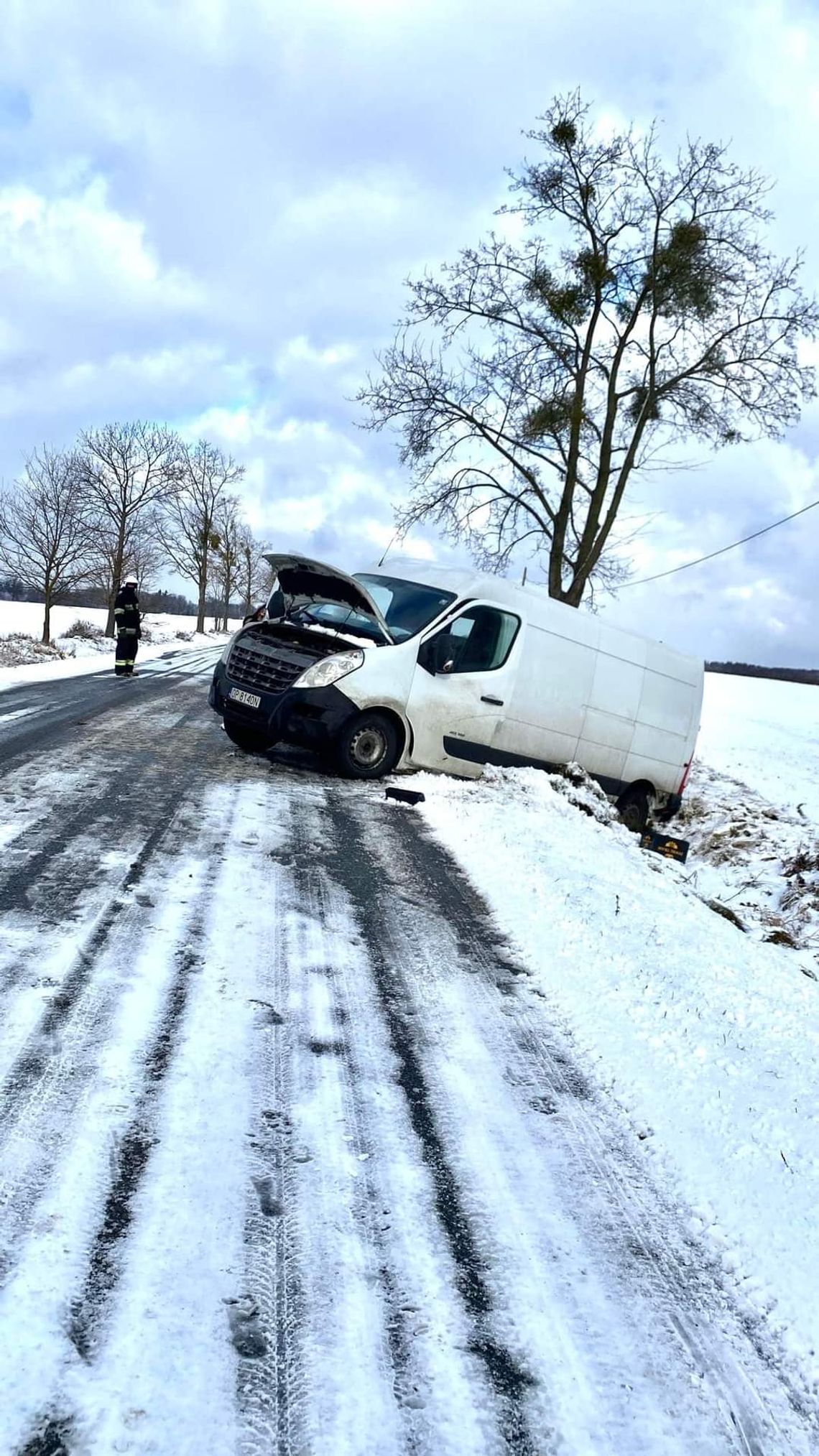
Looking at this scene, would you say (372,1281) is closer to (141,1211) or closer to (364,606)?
(141,1211)

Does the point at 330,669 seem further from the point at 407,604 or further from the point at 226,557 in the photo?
the point at 226,557

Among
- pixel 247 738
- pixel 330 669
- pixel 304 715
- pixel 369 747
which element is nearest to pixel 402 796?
pixel 369 747

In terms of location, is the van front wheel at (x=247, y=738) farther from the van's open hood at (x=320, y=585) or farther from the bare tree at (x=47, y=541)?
the bare tree at (x=47, y=541)

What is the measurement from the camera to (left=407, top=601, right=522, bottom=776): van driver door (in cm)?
779

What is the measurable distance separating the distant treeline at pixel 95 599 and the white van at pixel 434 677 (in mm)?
16606

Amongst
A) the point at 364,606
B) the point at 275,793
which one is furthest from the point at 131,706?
the point at 275,793

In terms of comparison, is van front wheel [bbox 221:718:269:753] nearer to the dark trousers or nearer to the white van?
the white van

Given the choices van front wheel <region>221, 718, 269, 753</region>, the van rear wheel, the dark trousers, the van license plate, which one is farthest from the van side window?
the dark trousers

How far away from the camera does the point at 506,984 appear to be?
11.6ft

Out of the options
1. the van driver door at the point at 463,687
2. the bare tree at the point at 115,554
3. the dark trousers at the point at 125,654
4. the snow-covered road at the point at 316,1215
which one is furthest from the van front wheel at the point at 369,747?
the bare tree at the point at 115,554

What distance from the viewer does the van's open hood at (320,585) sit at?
7746mm

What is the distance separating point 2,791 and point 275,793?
1899 mm

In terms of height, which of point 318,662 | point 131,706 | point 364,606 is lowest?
point 131,706

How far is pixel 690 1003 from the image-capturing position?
11.7 ft
